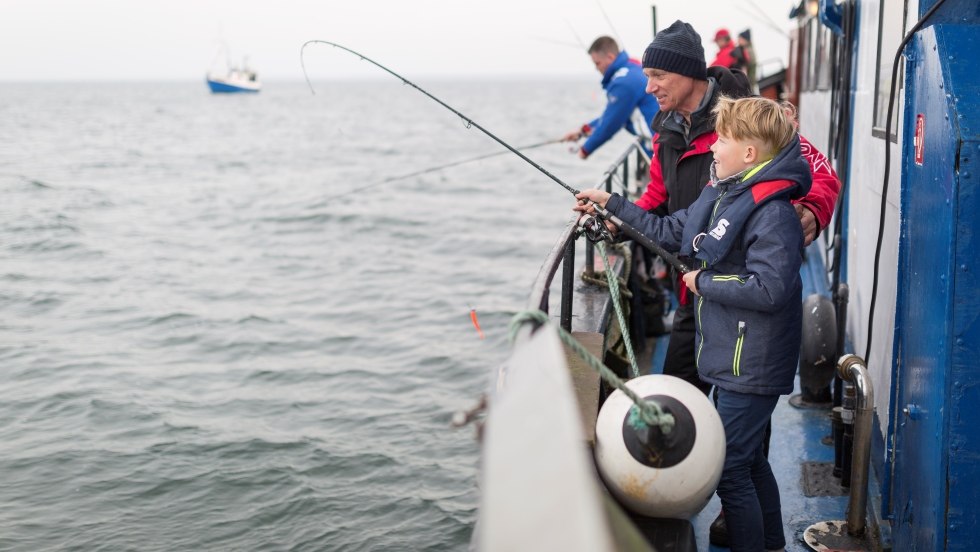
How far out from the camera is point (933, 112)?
9.87 ft

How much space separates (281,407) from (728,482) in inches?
276

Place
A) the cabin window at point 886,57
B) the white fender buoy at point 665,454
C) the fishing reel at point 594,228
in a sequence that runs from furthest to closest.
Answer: the cabin window at point 886,57 → the fishing reel at point 594,228 → the white fender buoy at point 665,454

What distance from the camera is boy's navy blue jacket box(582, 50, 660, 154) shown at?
7.91m

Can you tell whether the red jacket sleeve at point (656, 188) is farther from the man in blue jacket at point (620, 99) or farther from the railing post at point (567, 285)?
the man in blue jacket at point (620, 99)

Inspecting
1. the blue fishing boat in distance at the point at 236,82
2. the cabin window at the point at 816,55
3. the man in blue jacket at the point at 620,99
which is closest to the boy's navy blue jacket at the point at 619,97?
the man in blue jacket at the point at 620,99

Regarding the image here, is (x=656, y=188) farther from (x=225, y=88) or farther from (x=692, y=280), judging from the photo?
(x=225, y=88)

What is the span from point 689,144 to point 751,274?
889 millimetres

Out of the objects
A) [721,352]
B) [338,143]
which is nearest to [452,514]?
[721,352]

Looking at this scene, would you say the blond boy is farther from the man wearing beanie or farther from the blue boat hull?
the blue boat hull

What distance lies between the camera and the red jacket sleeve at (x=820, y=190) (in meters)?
3.66

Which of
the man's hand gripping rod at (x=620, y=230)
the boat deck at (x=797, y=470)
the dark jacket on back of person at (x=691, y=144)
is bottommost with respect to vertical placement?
the boat deck at (x=797, y=470)

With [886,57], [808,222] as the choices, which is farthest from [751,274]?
[886,57]

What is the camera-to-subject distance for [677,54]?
3.83 m

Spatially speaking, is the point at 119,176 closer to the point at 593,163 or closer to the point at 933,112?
the point at 593,163
